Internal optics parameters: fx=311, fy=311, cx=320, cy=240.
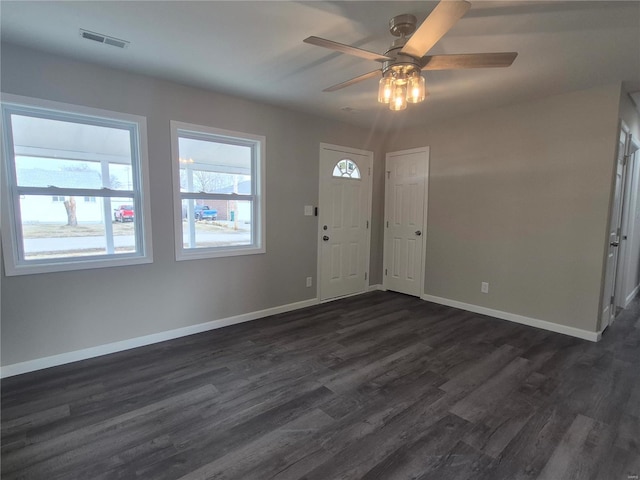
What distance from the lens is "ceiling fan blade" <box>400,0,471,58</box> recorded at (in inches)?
51.7

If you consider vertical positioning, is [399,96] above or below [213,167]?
above

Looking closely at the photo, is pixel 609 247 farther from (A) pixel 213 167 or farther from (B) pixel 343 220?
(A) pixel 213 167

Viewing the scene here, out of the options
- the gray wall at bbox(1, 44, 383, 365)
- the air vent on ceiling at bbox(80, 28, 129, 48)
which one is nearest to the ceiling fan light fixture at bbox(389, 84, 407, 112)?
the air vent on ceiling at bbox(80, 28, 129, 48)

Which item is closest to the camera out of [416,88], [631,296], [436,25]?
[436,25]

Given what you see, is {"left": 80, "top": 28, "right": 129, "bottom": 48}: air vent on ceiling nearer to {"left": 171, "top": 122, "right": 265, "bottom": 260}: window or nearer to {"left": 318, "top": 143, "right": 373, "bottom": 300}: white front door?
{"left": 171, "top": 122, "right": 265, "bottom": 260}: window

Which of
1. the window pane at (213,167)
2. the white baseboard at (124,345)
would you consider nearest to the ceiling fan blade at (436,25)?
the window pane at (213,167)

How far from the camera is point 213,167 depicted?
343 centimetres

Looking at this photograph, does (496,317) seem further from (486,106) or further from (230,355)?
(230,355)

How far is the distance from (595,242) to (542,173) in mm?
866

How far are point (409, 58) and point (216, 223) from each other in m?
2.55

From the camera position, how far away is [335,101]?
137 inches

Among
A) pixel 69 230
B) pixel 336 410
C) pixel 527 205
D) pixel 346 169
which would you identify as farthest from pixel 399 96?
pixel 69 230

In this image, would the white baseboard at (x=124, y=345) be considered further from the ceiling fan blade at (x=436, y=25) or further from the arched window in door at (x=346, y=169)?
the ceiling fan blade at (x=436, y=25)

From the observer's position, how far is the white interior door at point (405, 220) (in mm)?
4539
